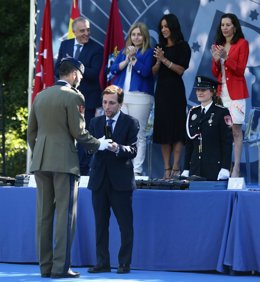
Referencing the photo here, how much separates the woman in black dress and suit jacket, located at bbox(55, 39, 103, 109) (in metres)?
0.74

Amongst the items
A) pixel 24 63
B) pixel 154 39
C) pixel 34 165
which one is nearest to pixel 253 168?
pixel 154 39

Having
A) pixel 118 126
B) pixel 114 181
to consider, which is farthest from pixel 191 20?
pixel 114 181

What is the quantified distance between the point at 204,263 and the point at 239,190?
74 centimetres

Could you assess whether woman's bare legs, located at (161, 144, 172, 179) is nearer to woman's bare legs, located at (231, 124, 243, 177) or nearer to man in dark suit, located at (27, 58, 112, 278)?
woman's bare legs, located at (231, 124, 243, 177)

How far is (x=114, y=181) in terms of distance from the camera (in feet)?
30.5

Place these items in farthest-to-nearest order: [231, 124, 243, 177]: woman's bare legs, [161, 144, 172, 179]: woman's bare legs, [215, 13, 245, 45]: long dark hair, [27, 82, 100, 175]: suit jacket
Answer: [161, 144, 172, 179]: woman's bare legs → [215, 13, 245, 45]: long dark hair → [231, 124, 243, 177]: woman's bare legs → [27, 82, 100, 175]: suit jacket

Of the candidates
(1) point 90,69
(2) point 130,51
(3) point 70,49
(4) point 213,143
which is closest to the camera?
(4) point 213,143

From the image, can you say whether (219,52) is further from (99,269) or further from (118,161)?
(99,269)

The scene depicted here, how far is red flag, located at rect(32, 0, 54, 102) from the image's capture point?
1271 cm

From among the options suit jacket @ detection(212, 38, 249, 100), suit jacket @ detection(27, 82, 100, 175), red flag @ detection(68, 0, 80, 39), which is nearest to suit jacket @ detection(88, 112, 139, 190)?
suit jacket @ detection(27, 82, 100, 175)

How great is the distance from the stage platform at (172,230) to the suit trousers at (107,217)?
0.34m

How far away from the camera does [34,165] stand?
8992mm

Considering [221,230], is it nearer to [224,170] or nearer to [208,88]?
[224,170]

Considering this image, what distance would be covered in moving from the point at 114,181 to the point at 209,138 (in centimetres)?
115
